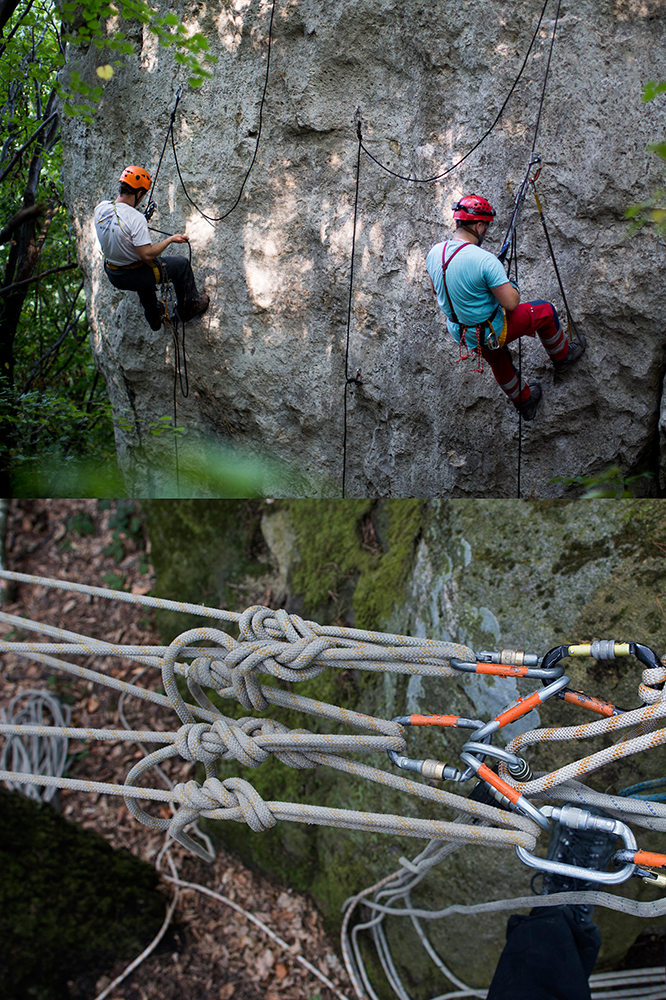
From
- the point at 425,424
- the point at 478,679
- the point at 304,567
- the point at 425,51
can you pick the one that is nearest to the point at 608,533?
the point at 478,679

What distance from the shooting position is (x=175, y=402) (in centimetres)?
316

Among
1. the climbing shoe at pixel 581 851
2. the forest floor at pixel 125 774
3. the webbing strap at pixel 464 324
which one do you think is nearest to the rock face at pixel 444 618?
the forest floor at pixel 125 774

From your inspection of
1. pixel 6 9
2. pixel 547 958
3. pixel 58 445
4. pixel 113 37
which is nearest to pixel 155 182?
pixel 113 37

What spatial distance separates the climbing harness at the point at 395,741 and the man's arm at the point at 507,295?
155 centimetres

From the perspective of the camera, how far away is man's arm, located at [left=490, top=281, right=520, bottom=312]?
236cm

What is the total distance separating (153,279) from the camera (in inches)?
112

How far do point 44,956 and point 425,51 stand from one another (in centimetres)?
412

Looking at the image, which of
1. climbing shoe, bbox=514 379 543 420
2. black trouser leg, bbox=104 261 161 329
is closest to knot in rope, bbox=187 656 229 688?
climbing shoe, bbox=514 379 543 420

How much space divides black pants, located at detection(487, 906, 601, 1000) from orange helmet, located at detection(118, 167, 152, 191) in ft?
10.3

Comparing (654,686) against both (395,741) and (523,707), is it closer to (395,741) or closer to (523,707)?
(523,707)

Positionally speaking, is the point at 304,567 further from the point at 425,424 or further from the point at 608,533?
the point at 608,533

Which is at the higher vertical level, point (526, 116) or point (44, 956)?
point (526, 116)

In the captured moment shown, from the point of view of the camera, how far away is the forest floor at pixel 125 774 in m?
2.72

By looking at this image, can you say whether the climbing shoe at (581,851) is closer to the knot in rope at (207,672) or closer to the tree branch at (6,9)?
the knot in rope at (207,672)
